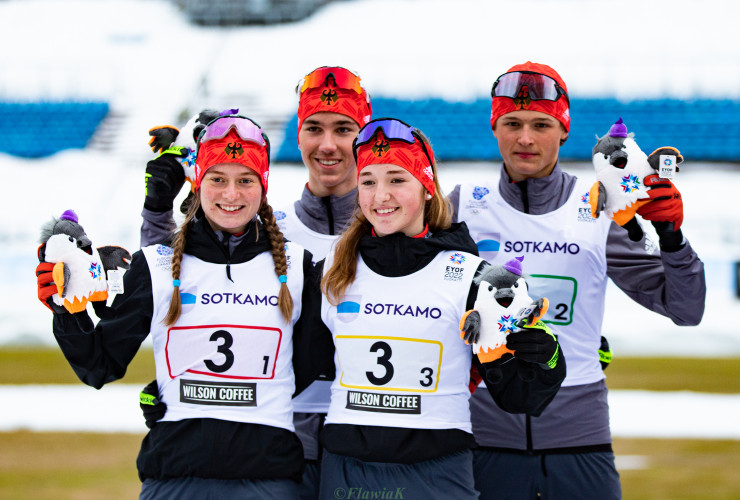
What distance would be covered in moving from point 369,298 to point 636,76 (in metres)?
21.3

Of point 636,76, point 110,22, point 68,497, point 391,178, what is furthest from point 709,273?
point 110,22

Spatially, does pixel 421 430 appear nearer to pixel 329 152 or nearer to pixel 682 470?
pixel 329 152

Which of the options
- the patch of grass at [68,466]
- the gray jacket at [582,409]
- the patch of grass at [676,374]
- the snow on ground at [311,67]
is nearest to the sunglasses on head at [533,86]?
the gray jacket at [582,409]

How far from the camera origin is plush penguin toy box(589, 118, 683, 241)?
294cm

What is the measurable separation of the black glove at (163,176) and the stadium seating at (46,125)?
740 inches

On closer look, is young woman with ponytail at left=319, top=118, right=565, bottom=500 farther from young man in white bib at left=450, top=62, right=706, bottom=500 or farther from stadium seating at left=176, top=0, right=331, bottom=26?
stadium seating at left=176, top=0, right=331, bottom=26

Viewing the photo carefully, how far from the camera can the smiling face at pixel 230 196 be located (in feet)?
9.82

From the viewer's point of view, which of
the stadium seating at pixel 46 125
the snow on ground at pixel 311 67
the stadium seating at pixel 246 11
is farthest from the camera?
the stadium seating at pixel 246 11

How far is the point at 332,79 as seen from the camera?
11.7 feet

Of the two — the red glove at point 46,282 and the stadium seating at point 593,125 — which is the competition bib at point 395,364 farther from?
the stadium seating at point 593,125

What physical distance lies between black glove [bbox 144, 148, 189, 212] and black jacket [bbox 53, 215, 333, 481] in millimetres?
549

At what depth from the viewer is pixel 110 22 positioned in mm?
26812

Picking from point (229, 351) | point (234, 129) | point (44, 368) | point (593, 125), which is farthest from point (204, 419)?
point (593, 125)

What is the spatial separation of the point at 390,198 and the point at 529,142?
31.8 inches
